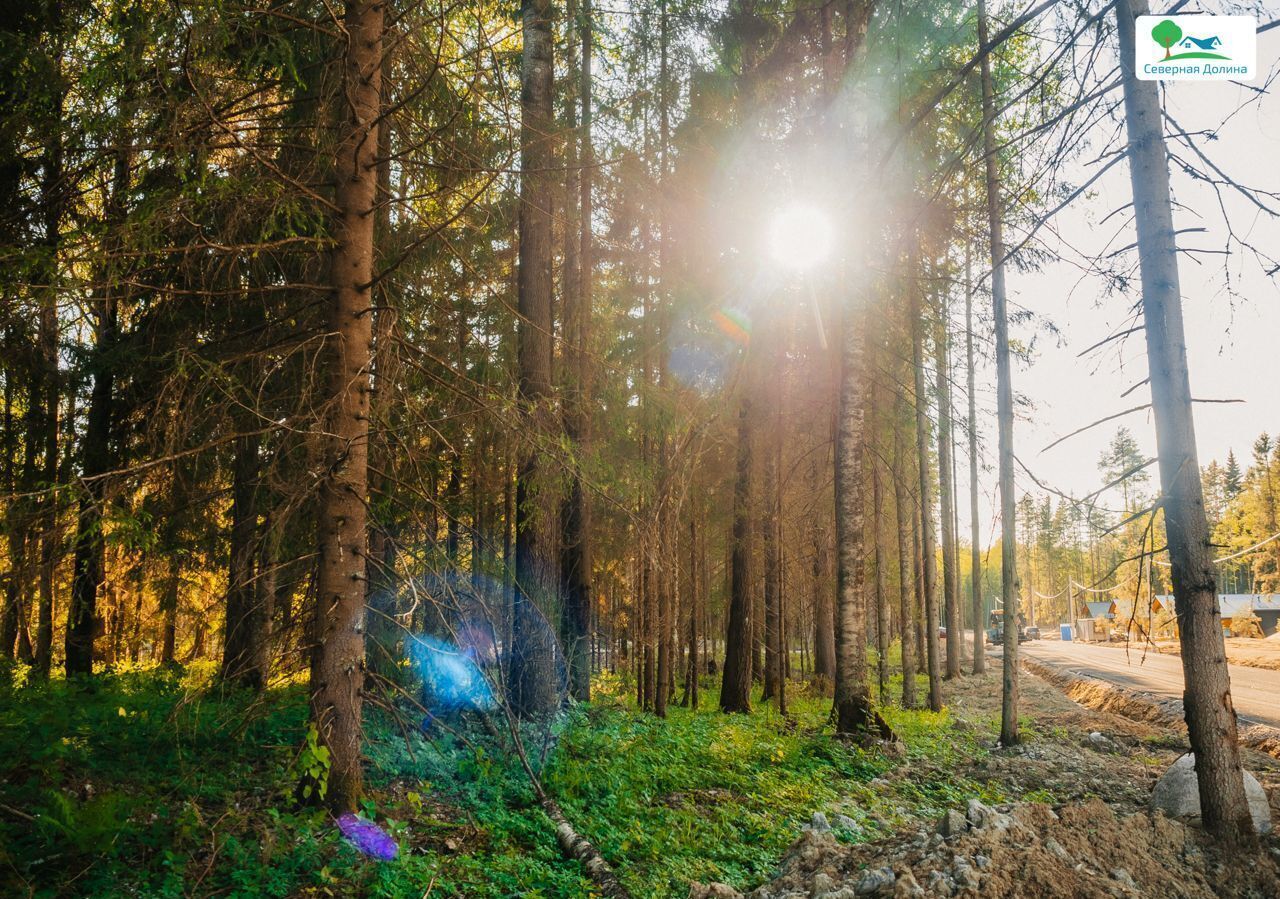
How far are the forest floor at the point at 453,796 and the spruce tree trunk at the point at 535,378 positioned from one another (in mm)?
878

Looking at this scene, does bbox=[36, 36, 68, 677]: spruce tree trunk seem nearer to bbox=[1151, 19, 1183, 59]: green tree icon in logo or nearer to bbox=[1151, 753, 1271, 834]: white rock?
bbox=[1151, 19, 1183, 59]: green tree icon in logo

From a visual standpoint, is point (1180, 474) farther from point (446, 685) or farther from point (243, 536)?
point (243, 536)

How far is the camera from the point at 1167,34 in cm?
540

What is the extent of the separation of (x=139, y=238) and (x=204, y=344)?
2.17m

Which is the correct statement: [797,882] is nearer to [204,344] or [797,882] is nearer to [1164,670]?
[204,344]

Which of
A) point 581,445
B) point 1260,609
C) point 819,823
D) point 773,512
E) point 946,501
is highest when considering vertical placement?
point 581,445

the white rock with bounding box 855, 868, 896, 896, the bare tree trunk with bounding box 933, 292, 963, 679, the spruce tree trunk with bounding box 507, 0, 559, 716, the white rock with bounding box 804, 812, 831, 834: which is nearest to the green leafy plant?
the spruce tree trunk with bounding box 507, 0, 559, 716

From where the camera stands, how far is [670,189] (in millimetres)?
10844

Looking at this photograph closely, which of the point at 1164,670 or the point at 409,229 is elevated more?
the point at 409,229

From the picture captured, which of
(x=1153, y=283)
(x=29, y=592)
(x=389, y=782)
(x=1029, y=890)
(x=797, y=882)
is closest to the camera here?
(x=29, y=592)

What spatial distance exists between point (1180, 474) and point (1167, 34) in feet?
11.7

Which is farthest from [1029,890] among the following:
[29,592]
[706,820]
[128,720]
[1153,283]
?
[128,720]

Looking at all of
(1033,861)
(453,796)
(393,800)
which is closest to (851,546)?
(1033,861)

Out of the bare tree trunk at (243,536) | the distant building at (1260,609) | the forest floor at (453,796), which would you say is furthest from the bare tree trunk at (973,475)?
the distant building at (1260,609)
